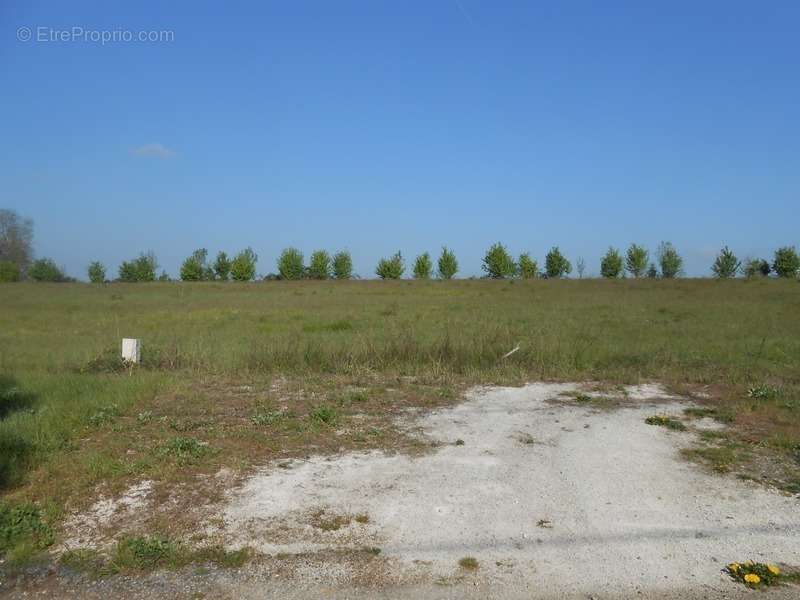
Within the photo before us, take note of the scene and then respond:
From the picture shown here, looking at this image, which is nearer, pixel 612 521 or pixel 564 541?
pixel 564 541

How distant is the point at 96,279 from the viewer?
6988cm

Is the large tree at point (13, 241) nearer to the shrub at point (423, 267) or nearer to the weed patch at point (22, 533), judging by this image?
the shrub at point (423, 267)

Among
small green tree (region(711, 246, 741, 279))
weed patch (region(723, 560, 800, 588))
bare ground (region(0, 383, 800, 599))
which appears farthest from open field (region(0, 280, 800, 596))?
small green tree (region(711, 246, 741, 279))

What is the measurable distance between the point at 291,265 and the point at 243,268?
4953 mm

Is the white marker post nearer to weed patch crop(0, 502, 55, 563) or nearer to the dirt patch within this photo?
the dirt patch

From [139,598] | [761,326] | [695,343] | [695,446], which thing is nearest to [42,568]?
[139,598]

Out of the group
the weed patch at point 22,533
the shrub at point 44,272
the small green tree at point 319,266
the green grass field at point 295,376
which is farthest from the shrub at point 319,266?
the weed patch at point 22,533

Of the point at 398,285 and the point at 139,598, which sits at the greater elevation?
the point at 398,285

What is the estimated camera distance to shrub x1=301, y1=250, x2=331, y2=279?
69.8 m

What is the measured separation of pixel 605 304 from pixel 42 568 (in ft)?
87.5

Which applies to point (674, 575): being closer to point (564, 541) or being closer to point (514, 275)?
point (564, 541)

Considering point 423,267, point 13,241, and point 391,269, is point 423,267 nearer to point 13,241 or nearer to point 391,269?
point 391,269

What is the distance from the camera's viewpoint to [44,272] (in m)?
66.9

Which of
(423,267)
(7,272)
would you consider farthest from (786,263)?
(7,272)
